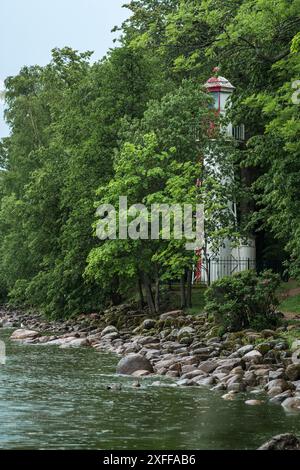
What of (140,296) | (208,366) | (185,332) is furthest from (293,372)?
(140,296)

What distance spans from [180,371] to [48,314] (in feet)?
63.6

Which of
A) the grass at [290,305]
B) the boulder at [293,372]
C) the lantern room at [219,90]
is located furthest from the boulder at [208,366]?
the lantern room at [219,90]

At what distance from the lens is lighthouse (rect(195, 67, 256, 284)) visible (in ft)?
114

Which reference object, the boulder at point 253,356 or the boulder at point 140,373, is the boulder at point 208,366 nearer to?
the boulder at point 253,356

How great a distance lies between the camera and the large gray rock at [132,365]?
67.4ft

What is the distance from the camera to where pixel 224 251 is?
3662 centimetres

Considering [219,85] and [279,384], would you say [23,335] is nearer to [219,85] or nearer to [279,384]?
[219,85]

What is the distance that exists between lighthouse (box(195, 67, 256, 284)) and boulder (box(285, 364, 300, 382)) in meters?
15.5

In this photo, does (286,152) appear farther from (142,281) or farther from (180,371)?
(142,281)

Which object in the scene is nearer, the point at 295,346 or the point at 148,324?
the point at 295,346

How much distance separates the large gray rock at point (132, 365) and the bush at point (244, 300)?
14.1 ft

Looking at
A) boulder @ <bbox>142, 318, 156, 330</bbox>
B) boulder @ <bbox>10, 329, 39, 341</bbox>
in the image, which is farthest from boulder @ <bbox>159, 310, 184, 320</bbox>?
boulder @ <bbox>10, 329, 39, 341</bbox>

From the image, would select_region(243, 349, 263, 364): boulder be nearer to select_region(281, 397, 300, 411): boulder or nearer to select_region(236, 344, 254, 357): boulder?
select_region(236, 344, 254, 357): boulder

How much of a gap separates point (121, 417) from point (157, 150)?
18.7m
